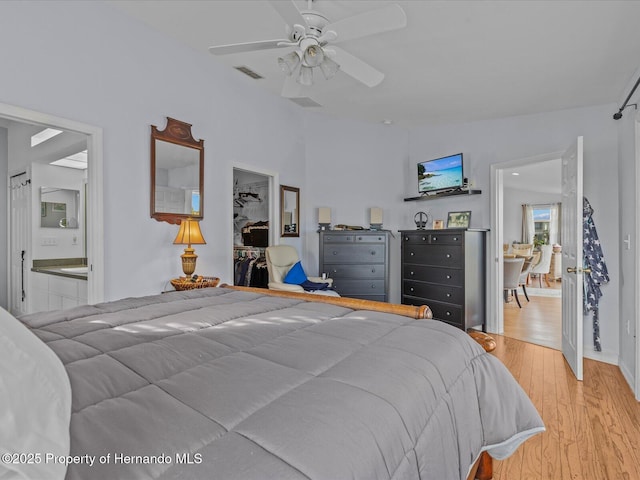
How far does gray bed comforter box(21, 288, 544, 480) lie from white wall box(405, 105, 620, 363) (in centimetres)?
300

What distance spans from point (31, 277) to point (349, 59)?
14.1ft

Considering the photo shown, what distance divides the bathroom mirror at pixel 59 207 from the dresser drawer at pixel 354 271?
3464mm

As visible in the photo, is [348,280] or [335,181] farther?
[335,181]

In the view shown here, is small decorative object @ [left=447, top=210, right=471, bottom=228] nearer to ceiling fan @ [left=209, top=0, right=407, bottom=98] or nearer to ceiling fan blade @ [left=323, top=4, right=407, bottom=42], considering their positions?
ceiling fan @ [left=209, top=0, right=407, bottom=98]

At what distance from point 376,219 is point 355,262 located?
0.72 metres

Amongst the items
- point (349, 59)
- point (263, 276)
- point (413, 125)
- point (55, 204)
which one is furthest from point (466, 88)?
point (55, 204)

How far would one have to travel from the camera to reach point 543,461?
1.84 m

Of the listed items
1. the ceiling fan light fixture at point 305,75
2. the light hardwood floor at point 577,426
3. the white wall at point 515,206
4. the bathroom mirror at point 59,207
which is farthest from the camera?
the white wall at point 515,206

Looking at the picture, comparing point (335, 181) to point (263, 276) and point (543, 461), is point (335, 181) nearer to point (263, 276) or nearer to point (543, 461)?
point (263, 276)

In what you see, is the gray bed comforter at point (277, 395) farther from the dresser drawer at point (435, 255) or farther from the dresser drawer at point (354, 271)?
the dresser drawer at point (354, 271)

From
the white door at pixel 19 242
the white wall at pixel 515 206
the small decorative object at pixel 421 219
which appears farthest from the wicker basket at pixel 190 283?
the white wall at pixel 515 206

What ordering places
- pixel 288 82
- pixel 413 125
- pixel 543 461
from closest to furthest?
pixel 543 461 < pixel 288 82 < pixel 413 125

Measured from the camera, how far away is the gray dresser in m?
→ 4.60

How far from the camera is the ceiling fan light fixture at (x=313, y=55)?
2.32 m
